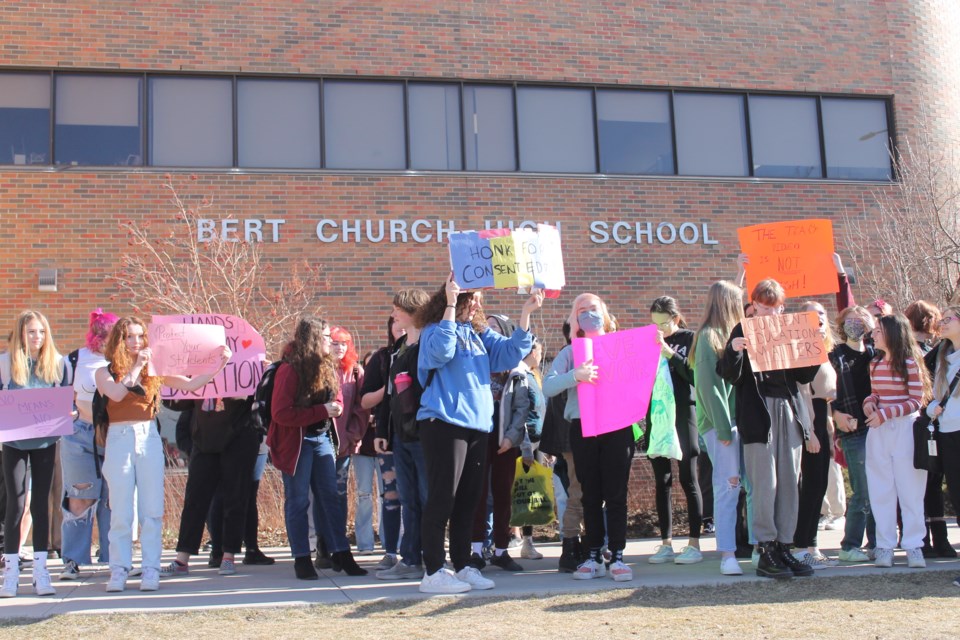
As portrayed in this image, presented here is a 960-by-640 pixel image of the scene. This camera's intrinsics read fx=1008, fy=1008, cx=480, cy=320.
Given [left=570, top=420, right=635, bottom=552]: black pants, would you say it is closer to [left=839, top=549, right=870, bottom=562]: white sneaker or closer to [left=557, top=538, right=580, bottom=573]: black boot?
[left=557, top=538, right=580, bottom=573]: black boot

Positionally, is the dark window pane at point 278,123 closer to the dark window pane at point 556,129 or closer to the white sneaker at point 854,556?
the dark window pane at point 556,129

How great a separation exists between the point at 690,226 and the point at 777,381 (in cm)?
828

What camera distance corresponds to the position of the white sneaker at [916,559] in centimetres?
696

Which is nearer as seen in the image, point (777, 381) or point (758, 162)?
point (777, 381)

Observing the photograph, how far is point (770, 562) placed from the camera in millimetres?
6617

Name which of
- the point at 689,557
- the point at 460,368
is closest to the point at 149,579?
the point at 460,368

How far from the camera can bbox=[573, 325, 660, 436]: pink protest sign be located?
6.73 meters

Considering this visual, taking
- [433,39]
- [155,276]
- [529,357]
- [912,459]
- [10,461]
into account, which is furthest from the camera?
[433,39]

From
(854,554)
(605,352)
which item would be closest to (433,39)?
(605,352)

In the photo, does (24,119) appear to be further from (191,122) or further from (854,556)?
(854,556)

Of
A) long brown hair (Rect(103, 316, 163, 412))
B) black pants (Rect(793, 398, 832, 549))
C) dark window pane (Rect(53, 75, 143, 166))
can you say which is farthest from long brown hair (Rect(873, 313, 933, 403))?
dark window pane (Rect(53, 75, 143, 166))

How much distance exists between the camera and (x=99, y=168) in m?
13.3

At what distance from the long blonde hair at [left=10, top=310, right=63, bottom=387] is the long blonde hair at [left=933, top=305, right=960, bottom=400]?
20.3ft

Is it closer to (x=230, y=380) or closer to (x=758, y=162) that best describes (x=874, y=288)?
(x=758, y=162)
